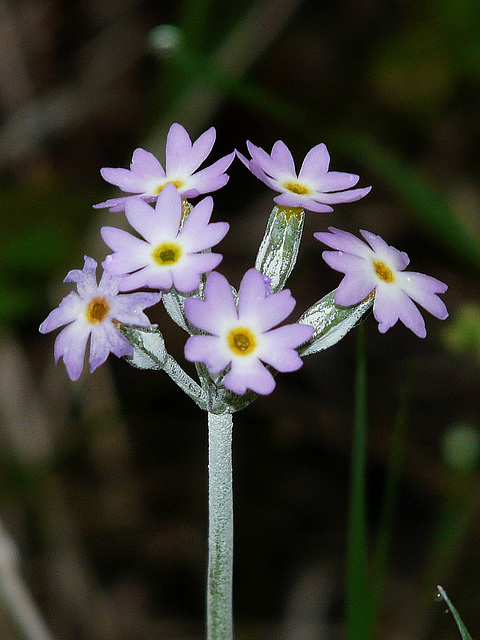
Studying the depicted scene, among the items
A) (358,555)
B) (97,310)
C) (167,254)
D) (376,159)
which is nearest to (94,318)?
(97,310)

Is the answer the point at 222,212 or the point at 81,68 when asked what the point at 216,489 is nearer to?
the point at 222,212

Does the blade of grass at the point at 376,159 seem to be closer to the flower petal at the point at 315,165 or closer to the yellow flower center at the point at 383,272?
the flower petal at the point at 315,165

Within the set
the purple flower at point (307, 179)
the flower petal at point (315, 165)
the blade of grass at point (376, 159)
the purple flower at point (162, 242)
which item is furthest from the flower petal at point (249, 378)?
the blade of grass at point (376, 159)

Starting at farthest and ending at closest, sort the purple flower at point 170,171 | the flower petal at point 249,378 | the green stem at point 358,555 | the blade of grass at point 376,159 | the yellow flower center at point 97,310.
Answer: the blade of grass at point 376,159 → the green stem at point 358,555 → the purple flower at point 170,171 → the yellow flower center at point 97,310 → the flower petal at point 249,378

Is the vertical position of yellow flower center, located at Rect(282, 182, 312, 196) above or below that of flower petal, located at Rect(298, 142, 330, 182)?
below

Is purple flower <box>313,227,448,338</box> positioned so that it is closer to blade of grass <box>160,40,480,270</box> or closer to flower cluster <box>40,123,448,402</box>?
flower cluster <box>40,123,448,402</box>

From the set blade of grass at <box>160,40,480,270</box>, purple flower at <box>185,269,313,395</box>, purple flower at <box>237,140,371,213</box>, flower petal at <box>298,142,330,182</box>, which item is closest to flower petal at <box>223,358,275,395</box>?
purple flower at <box>185,269,313,395</box>

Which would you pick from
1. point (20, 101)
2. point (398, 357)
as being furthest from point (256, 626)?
point (20, 101)
